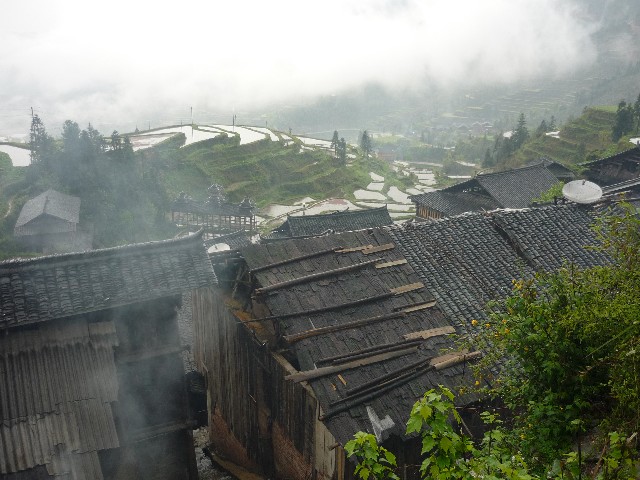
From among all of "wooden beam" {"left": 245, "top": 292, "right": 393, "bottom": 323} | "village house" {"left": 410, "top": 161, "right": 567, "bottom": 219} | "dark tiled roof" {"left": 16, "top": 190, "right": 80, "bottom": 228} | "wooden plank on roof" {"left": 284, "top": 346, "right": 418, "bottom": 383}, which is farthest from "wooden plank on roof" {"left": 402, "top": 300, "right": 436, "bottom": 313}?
"dark tiled roof" {"left": 16, "top": 190, "right": 80, "bottom": 228}

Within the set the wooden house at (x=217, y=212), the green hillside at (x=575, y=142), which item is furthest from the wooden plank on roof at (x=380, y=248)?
the green hillside at (x=575, y=142)

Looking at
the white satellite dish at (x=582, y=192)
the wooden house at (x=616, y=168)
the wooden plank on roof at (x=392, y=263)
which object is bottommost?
the wooden house at (x=616, y=168)

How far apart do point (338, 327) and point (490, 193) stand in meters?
25.3

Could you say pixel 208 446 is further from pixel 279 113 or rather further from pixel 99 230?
pixel 279 113

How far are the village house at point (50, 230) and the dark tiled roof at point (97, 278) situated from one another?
26342 millimetres

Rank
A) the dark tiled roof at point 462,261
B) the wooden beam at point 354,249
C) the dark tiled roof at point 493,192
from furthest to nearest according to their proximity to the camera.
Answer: the dark tiled roof at point 493,192
the wooden beam at point 354,249
the dark tiled roof at point 462,261

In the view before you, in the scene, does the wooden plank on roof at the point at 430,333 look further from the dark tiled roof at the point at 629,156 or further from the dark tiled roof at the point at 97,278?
the dark tiled roof at the point at 629,156

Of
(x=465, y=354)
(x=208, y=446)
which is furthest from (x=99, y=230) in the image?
(x=465, y=354)

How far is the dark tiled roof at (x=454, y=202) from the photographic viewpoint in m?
33.1

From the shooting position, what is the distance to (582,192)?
14.5m

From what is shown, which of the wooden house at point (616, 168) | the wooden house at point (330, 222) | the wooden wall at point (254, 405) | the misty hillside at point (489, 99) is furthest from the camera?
the misty hillside at point (489, 99)

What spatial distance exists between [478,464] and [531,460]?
1.63 m

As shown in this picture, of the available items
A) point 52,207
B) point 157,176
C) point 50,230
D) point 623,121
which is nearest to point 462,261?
point 50,230

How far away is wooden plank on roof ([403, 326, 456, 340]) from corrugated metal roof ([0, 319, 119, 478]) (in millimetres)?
5485
